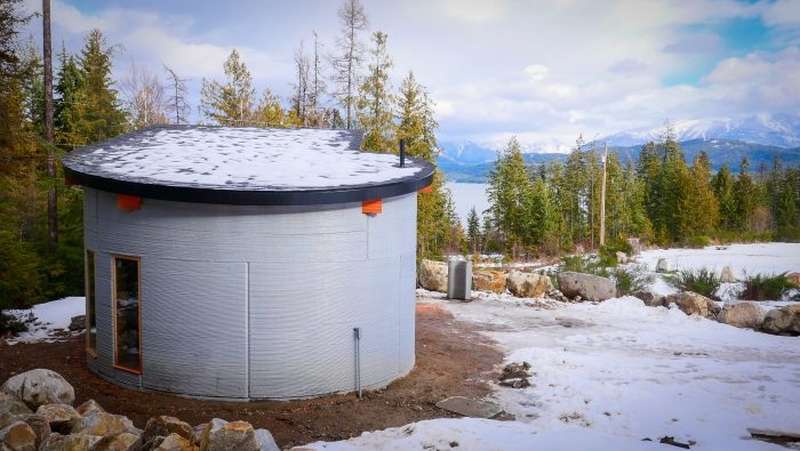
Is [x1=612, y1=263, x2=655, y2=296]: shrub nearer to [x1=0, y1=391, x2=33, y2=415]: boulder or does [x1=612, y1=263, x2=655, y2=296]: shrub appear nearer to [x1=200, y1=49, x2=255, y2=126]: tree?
[x1=0, y1=391, x2=33, y2=415]: boulder

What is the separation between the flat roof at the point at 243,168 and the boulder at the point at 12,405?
2733 mm

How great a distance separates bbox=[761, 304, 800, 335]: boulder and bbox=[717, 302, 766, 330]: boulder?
0.45 meters

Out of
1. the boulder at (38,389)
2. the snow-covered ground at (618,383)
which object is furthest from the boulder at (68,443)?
the snow-covered ground at (618,383)

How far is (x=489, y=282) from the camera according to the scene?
16828 mm

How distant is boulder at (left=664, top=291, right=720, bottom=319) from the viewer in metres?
14.2

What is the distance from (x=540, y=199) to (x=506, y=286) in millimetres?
35405

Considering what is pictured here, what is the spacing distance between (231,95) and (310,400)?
107 ft

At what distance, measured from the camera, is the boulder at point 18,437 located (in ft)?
17.3

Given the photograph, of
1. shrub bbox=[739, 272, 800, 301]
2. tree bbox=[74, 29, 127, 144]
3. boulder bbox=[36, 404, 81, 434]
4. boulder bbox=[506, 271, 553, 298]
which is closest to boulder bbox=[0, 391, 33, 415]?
boulder bbox=[36, 404, 81, 434]

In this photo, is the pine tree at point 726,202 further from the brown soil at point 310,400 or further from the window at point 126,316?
the window at point 126,316

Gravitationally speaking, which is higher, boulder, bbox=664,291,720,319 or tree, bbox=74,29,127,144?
tree, bbox=74,29,127,144

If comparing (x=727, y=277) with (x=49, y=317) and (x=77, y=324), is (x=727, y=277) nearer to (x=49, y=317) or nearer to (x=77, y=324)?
(x=77, y=324)

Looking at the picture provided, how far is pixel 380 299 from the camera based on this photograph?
8656 mm

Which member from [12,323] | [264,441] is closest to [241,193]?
[264,441]
